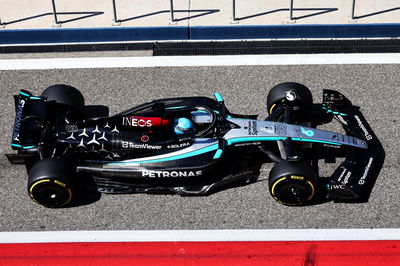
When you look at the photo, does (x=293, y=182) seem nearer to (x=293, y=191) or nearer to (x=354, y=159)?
(x=293, y=191)

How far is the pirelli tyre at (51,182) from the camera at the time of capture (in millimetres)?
7934

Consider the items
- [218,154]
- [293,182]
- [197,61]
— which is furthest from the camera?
[197,61]

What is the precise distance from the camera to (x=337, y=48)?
1123cm

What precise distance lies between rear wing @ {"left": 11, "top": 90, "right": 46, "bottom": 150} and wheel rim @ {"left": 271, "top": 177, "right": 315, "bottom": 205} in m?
3.31

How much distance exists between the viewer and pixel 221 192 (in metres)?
8.62

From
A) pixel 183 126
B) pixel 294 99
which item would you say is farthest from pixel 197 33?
pixel 183 126

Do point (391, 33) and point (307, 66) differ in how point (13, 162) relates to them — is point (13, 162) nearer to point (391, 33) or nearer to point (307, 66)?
point (307, 66)

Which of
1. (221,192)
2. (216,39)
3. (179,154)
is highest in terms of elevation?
(216,39)

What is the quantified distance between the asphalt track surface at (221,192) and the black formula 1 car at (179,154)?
0.65 feet

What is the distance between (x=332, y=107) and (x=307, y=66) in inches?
67.7

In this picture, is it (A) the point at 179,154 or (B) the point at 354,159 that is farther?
(B) the point at 354,159

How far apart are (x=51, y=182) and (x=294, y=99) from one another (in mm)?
3565

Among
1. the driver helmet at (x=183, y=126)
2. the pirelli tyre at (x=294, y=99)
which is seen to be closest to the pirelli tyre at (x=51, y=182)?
the driver helmet at (x=183, y=126)

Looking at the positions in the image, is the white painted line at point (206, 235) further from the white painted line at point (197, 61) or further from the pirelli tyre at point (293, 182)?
the white painted line at point (197, 61)
